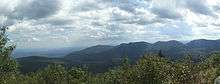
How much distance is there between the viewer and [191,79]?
64250 millimetres

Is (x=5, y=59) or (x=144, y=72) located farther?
(x=144, y=72)

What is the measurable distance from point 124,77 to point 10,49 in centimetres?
8262

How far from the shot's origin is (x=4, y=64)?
54.6 meters

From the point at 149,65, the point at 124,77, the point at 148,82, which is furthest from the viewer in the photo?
the point at 124,77

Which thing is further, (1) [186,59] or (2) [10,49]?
(1) [186,59]

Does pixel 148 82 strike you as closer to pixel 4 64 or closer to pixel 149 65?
pixel 149 65

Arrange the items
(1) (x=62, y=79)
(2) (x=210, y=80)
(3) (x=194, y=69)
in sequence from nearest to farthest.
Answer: (3) (x=194, y=69) → (2) (x=210, y=80) → (1) (x=62, y=79)

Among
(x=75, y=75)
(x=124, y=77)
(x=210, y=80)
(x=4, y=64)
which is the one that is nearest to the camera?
(x=4, y=64)

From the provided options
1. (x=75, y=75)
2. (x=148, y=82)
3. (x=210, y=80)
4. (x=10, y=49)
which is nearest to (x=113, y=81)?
(x=75, y=75)

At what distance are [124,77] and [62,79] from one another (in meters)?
52.4

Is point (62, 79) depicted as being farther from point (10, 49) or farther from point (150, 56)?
point (10, 49)

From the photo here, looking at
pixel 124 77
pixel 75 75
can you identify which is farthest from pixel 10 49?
pixel 75 75

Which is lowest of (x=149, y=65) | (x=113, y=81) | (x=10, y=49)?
(x=113, y=81)

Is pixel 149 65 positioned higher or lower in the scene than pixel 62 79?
higher
